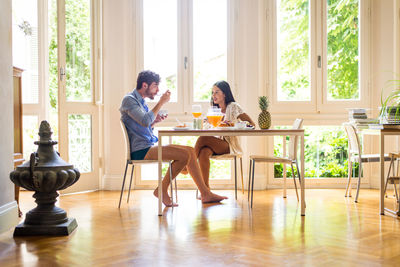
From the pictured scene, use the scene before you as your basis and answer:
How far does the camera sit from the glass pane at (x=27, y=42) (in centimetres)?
584

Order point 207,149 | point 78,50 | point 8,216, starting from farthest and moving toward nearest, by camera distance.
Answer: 1. point 78,50
2. point 207,149
3. point 8,216

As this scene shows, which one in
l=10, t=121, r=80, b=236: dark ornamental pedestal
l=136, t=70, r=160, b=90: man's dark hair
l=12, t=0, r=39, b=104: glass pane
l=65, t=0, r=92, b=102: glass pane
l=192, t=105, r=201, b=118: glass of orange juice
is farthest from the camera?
l=12, t=0, r=39, b=104: glass pane

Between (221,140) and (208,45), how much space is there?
138cm

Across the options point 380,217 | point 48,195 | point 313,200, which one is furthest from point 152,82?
point 380,217

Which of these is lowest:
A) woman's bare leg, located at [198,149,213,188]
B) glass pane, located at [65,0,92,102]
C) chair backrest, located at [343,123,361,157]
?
woman's bare leg, located at [198,149,213,188]

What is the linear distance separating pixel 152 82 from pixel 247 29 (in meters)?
1.60

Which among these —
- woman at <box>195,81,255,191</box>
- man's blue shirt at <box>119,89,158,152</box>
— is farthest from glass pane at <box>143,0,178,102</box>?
man's blue shirt at <box>119,89,158,152</box>

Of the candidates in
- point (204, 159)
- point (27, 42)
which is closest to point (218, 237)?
point (204, 159)

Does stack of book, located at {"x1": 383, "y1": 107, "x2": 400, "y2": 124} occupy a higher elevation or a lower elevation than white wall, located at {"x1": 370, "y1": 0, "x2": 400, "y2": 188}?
lower

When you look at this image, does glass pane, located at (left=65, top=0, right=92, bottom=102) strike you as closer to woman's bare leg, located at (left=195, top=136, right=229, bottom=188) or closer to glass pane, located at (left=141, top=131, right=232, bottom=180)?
glass pane, located at (left=141, top=131, right=232, bottom=180)

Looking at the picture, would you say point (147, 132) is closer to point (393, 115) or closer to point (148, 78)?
point (148, 78)

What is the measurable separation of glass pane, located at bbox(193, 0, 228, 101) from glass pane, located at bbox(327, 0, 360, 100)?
1.24 meters

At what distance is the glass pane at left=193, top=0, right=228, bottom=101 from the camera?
556 centimetres

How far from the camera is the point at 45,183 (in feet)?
10.5
